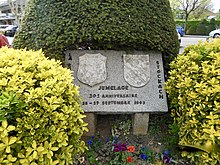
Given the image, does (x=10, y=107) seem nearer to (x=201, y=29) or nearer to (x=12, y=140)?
(x=12, y=140)

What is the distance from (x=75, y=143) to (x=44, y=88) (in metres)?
0.53

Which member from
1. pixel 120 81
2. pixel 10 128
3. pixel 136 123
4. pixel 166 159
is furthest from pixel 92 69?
pixel 10 128

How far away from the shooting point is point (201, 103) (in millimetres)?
2076

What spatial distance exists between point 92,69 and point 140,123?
2.61 feet

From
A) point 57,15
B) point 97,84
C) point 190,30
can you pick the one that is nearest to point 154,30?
point 97,84

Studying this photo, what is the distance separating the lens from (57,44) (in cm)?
285

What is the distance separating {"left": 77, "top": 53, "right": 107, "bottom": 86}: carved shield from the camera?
9.44 feet

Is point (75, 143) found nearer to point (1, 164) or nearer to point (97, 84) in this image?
point (1, 164)

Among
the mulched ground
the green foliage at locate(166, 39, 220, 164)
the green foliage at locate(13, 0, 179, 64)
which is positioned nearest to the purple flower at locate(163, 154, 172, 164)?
the mulched ground

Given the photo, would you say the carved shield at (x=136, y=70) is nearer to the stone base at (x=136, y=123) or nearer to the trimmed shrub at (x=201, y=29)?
the stone base at (x=136, y=123)

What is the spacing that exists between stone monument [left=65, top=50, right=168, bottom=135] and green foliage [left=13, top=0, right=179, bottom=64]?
0.12m

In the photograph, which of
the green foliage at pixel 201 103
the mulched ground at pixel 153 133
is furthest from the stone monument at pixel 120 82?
the green foliage at pixel 201 103

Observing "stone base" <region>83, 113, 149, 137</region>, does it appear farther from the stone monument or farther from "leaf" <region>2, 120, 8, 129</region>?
"leaf" <region>2, 120, 8, 129</region>

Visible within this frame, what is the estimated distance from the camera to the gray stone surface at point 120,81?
2.80m
